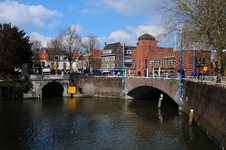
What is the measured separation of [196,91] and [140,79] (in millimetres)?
16019

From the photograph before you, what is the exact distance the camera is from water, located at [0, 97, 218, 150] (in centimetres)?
1734

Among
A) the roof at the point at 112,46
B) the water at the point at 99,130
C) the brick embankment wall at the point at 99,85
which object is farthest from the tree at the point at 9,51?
the roof at the point at 112,46

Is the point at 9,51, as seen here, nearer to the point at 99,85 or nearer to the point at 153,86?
the point at 99,85

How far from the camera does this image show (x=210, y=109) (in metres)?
17.9

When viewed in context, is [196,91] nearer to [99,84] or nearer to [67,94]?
[99,84]

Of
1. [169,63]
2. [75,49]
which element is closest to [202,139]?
[169,63]

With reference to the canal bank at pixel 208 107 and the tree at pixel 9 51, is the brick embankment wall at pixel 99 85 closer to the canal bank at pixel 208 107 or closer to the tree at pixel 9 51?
the tree at pixel 9 51

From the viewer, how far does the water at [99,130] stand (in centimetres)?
1734

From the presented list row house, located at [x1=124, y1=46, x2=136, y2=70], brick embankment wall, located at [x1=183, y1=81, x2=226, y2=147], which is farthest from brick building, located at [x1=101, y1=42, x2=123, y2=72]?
brick embankment wall, located at [x1=183, y1=81, x2=226, y2=147]

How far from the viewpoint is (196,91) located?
2297cm

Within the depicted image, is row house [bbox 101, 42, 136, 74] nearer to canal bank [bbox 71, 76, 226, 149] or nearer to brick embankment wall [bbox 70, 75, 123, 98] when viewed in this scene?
brick embankment wall [bbox 70, 75, 123, 98]

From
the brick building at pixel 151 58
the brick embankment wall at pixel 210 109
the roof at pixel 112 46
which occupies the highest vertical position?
the roof at pixel 112 46

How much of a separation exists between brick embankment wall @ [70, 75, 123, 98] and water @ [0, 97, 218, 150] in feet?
44.7

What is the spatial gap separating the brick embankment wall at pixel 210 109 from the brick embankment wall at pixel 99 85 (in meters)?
20.5
